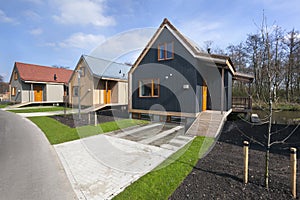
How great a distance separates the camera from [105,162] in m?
4.71

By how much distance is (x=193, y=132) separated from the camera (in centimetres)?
793

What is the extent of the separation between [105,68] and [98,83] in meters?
2.45

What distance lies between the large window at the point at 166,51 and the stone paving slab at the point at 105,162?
6313 mm

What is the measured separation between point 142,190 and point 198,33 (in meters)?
11.9

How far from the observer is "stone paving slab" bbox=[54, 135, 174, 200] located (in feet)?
11.2

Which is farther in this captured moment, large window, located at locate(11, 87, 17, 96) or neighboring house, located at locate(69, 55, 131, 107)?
large window, located at locate(11, 87, 17, 96)

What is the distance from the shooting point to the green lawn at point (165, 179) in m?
3.08

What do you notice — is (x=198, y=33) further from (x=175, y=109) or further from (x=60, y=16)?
(x=60, y=16)

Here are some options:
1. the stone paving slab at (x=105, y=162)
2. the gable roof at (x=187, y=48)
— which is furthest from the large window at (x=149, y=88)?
the stone paving slab at (x=105, y=162)

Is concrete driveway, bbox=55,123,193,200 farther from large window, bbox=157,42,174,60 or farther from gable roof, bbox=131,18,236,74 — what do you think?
large window, bbox=157,42,174,60

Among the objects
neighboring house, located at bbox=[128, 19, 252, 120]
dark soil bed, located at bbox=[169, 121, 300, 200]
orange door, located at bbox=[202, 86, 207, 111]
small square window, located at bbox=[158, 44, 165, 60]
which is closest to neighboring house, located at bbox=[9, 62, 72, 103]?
neighboring house, located at bbox=[128, 19, 252, 120]

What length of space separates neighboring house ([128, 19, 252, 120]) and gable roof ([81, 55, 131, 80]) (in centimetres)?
598

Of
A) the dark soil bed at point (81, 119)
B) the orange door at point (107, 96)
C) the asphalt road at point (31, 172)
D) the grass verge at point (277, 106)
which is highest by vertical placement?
the orange door at point (107, 96)

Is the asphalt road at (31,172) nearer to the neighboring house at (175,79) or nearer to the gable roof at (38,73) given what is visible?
the neighboring house at (175,79)
